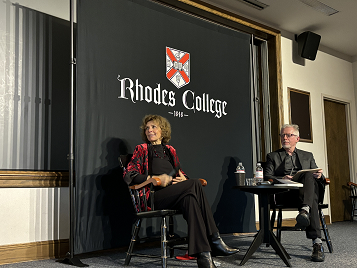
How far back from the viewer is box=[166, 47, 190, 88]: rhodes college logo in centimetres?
388

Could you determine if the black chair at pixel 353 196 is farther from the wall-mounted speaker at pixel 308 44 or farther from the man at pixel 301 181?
the man at pixel 301 181

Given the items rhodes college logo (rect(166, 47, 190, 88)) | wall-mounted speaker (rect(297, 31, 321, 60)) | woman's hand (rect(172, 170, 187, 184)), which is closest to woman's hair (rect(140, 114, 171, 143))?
woman's hand (rect(172, 170, 187, 184))

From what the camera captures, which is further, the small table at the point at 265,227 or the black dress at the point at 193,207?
the small table at the point at 265,227

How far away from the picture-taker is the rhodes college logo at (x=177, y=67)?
12.7ft

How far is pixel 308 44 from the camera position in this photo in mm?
5801

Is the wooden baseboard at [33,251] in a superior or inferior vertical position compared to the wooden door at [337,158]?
inferior

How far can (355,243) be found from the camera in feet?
12.5

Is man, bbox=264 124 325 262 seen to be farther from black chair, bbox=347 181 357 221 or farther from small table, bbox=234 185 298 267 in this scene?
black chair, bbox=347 181 357 221

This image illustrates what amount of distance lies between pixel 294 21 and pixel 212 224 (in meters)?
3.94

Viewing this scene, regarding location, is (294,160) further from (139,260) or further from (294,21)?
(294,21)

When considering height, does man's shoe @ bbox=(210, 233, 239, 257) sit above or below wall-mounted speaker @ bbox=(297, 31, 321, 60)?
→ below

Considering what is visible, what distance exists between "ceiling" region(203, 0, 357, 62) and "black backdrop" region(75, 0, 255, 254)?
2.42 ft

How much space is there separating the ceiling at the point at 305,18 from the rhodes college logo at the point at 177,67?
1.26m

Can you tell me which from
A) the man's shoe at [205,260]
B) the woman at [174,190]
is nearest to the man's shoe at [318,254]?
the woman at [174,190]
